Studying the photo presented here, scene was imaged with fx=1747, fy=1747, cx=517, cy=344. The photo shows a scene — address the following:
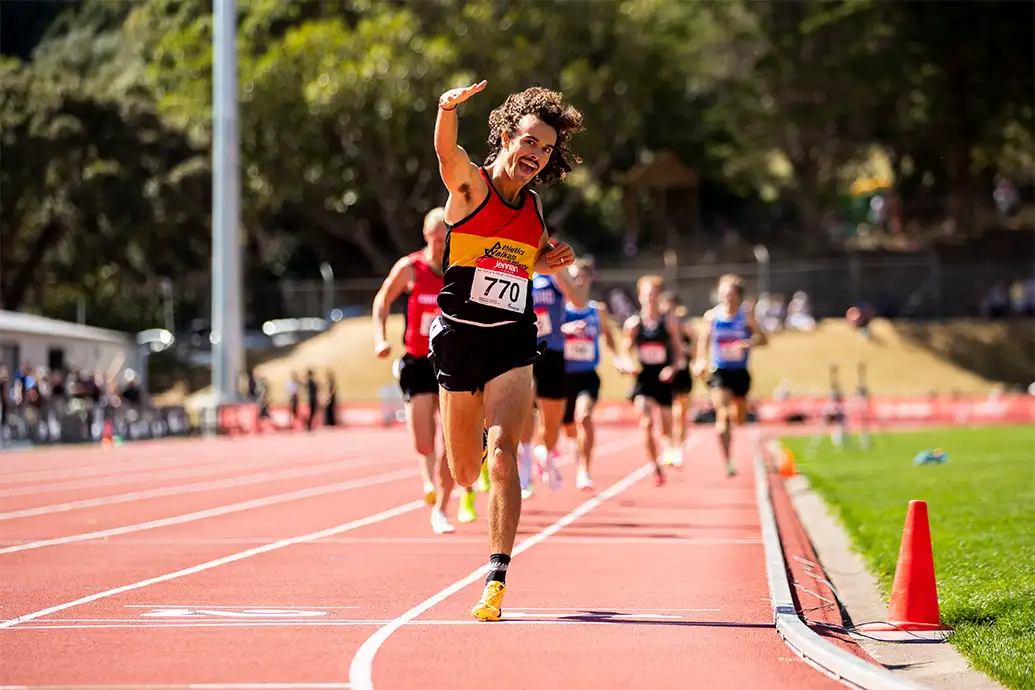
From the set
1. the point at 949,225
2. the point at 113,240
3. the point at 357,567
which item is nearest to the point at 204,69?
the point at 113,240

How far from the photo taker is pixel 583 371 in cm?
1670

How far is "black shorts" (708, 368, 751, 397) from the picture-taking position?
18109 mm

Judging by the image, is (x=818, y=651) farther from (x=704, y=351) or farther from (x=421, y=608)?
(x=704, y=351)

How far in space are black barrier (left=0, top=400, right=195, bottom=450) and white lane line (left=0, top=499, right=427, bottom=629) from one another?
1790 cm

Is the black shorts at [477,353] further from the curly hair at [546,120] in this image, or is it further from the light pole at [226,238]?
the light pole at [226,238]

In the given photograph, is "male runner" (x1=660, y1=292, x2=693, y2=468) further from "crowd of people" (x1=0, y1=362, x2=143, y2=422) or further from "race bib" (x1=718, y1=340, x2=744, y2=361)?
"crowd of people" (x1=0, y1=362, x2=143, y2=422)

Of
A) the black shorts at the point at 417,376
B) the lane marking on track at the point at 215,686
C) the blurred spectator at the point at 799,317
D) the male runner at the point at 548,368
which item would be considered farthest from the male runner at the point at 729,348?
the blurred spectator at the point at 799,317

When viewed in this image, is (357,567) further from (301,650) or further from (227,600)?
(301,650)

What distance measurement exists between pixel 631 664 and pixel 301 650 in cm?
131

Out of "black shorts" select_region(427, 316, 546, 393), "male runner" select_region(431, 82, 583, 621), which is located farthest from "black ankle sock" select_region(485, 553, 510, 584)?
"black shorts" select_region(427, 316, 546, 393)

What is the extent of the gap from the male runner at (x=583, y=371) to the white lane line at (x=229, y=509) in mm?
2751

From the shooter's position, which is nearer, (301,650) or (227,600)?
(301,650)

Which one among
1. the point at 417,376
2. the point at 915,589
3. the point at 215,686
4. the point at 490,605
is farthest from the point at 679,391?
the point at 215,686

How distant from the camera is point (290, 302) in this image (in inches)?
2375
